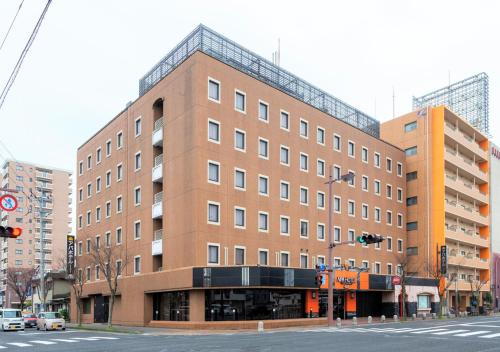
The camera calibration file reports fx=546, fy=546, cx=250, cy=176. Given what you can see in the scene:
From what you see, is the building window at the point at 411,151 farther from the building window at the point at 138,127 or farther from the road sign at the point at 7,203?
the road sign at the point at 7,203

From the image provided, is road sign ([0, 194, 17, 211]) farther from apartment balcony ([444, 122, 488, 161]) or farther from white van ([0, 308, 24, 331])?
apartment balcony ([444, 122, 488, 161])

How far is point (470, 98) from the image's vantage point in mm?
99750

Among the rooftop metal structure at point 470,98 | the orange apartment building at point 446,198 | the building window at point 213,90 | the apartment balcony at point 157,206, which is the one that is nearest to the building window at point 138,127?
the apartment balcony at point 157,206

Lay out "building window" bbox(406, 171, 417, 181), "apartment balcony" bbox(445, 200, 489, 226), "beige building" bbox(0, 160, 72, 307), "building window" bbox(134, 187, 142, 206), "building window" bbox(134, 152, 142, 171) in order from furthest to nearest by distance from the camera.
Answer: "beige building" bbox(0, 160, 72, 307) < "apartment balcony" bbox(445, 200, 489, 226) < "building window" bbox(406, 171, 417, 181) < "building window" bbox(134, 152, 142, 171) < "building window" bbox(134, 187, 142, 206)

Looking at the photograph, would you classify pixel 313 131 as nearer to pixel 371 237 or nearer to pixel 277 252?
pixel 277 252

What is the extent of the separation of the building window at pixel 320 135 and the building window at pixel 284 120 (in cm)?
481

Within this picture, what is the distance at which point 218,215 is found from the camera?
45500mm

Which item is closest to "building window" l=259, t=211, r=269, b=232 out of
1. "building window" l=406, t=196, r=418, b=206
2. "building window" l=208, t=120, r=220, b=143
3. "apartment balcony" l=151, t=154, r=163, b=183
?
"building window" l=208, t=120, r=220, b=143

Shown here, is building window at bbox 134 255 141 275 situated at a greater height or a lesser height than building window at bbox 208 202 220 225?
lesser

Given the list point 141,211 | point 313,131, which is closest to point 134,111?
point 141,211

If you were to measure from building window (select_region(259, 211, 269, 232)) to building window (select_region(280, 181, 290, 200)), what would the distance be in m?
2.89

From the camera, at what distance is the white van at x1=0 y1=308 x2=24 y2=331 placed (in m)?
45.8

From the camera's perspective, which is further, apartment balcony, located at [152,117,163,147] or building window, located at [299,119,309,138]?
building window, located at [299,119,309,138]

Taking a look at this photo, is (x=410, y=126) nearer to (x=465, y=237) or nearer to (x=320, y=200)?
(x=465, y=237)
